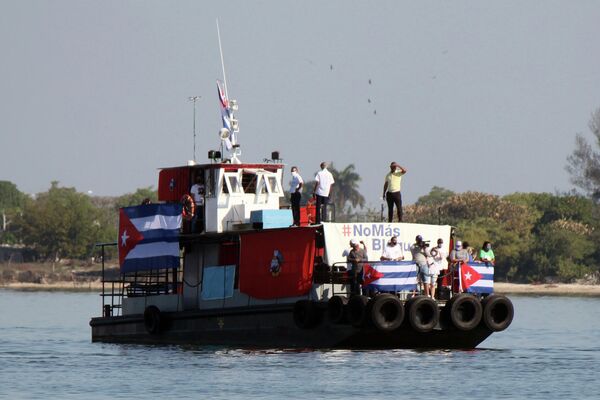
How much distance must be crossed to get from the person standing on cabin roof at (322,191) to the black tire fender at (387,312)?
308 centimetres

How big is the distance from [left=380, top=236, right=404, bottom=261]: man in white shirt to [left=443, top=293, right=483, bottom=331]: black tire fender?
157 centimetres

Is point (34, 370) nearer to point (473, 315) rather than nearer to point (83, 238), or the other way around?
point (473, 315)

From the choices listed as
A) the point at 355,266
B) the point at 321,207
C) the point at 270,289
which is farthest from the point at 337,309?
the point at 321,207

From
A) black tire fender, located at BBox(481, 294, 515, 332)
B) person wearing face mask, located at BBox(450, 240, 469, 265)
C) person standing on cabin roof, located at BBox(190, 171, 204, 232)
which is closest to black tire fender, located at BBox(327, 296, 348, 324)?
person wearing face mask, located at BBox(450, 240, 469, 265)

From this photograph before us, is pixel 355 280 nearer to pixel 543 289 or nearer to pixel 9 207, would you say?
pixel 543 289

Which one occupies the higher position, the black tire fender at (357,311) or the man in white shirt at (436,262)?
the man in white shirt at (436,262)

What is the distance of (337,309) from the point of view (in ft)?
112

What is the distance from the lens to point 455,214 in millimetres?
108188

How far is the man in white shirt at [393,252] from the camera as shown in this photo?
34.9m

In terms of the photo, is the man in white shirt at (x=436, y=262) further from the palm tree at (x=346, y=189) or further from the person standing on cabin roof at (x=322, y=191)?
the palm tree at (x=346, y=189)

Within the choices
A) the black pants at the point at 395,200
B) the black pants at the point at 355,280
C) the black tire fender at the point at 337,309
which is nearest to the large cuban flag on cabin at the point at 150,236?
the black pants at the point at 395,200

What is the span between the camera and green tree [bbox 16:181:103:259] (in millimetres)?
111000

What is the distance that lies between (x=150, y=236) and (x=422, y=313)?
328 inches

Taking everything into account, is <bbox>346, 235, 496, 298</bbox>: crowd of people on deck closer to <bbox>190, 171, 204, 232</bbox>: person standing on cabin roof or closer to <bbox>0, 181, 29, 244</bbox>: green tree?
<bbox>190, 171, 204, 232</bbox>: person standing on cabin roof
